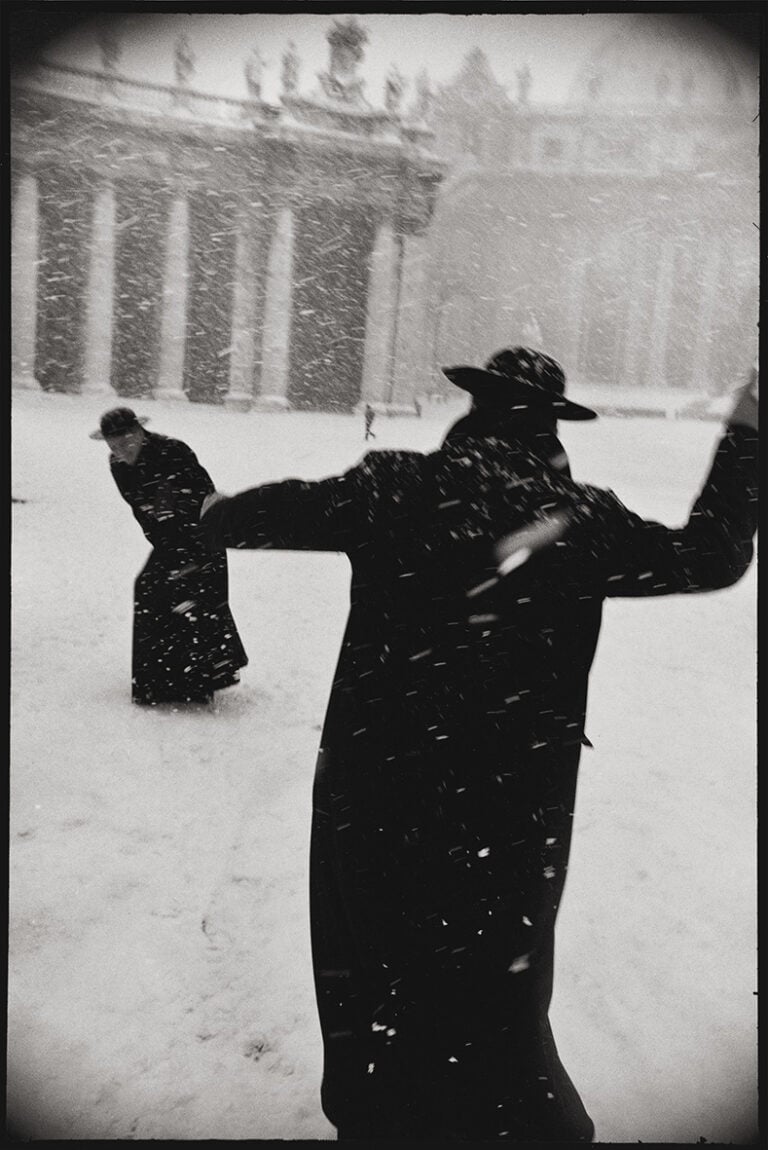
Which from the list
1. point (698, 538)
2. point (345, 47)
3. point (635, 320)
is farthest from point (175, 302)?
point (698, 538)

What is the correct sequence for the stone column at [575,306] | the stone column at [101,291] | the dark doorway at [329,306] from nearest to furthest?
1. the dark doorway at [329,306]
2. the stone column at [101,291]
3. the stone column at [575,306]

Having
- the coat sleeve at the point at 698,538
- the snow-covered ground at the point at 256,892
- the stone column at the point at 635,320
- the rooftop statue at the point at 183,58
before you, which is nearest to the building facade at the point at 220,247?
the stone column at the point at 635,320

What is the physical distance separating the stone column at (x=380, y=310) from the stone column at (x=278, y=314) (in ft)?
4.58

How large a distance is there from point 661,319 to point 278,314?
7835 mm

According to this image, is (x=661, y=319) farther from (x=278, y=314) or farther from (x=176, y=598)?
(x=176, y=598)

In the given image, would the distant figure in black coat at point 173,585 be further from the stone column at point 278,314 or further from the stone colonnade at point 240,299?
the stone column at point 278,314

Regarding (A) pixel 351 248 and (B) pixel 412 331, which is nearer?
(B) pixel 412 331

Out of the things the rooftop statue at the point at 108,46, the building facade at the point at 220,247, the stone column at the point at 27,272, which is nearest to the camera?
the rooftop statue at the point at 108,46

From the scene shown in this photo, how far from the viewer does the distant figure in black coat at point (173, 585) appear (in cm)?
367

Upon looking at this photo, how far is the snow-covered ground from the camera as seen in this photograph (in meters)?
2.08

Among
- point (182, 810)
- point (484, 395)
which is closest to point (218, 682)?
point (182, 810)

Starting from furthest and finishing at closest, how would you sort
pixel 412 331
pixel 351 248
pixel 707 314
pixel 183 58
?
pixel 707 314
pixel 351 248
pixel 412 331
pixel 183 58

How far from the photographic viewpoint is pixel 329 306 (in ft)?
59.9

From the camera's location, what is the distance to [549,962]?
1659 mm
